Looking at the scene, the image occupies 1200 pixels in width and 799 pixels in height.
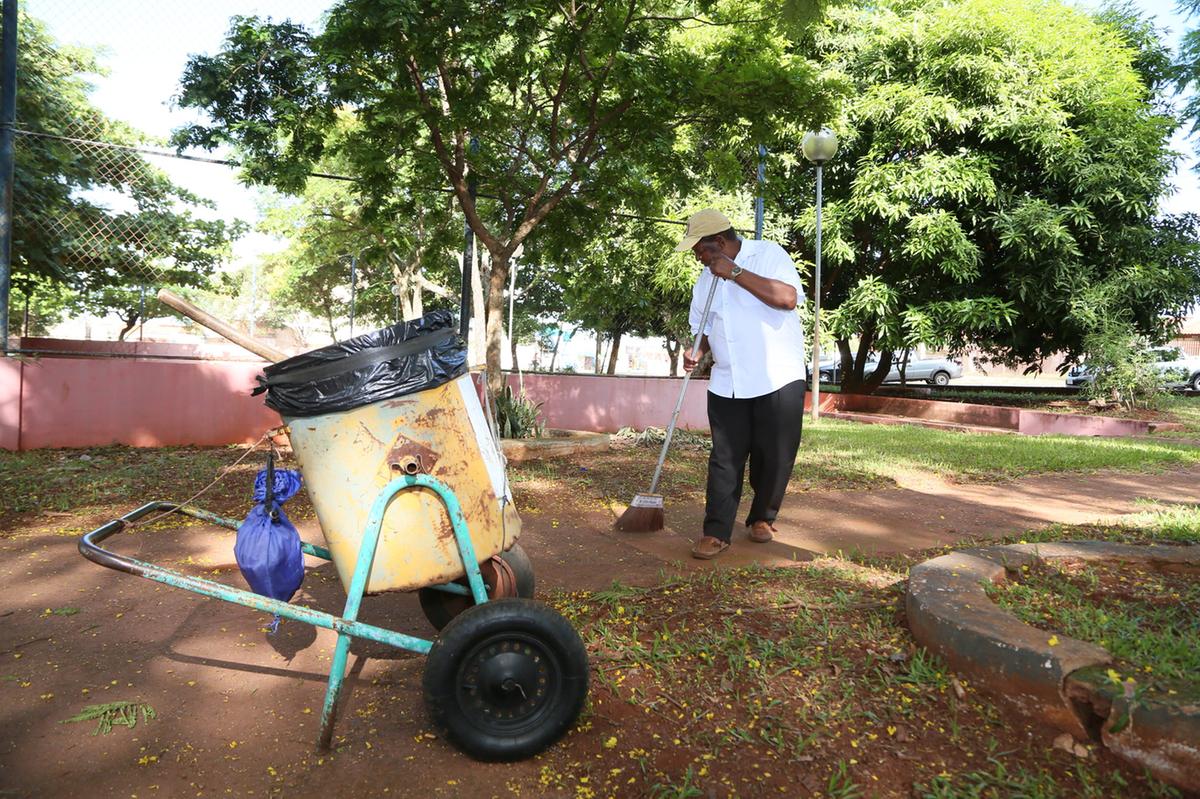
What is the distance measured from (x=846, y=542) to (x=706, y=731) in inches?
91.4

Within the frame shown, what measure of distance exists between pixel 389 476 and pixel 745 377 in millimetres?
2101

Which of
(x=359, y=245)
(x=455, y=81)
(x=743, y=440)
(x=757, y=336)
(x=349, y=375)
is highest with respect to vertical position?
(x=359, y=245)

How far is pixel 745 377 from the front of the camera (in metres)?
3.70

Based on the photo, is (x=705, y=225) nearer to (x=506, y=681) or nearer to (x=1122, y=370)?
(x=506, y=681)

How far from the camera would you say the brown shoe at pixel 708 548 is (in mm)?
3734

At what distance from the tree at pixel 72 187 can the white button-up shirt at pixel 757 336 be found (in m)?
5.52

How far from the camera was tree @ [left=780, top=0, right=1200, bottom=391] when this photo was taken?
1319cm

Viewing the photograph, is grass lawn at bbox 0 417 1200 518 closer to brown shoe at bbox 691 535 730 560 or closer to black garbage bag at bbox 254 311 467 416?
brown shoe at bbox 691 535 730 560

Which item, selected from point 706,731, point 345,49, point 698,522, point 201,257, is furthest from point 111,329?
point 706,731

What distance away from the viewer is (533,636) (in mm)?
2016

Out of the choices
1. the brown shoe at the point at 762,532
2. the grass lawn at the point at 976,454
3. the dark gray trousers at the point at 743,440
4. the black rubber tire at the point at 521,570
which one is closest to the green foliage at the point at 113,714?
the black rubber tire at the point at 521,570

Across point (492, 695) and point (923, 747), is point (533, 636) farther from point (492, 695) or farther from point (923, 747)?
point (923, 747)

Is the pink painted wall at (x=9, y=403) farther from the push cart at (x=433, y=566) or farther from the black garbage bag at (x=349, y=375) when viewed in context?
the black garbage bag at (x=349, y=375)

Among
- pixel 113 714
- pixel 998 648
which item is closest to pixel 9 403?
pixel 113 714
